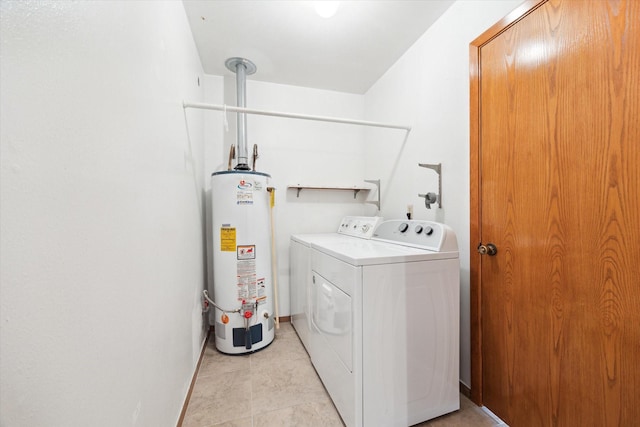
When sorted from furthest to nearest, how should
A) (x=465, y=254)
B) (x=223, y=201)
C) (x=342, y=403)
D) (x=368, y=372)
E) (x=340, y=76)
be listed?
(x=340, y=76), (x=223, y=201), (x=465, y=254), (x=342, y=403), (x=368, y=372)

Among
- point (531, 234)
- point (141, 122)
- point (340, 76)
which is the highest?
point (340, 76)

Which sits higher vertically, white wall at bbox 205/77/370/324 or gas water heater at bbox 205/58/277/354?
white wall at bbox 205/77/370/324

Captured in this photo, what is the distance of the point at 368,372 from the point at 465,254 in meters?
0.92

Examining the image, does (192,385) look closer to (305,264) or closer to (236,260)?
(236,260)

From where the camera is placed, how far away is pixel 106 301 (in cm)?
70

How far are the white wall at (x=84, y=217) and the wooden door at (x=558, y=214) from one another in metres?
1.67

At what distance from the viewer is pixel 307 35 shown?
199 cm

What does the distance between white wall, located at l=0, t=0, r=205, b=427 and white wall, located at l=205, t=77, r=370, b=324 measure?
1.33m

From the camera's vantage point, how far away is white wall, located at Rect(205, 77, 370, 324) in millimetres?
2566

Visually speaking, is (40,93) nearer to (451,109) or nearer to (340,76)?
(451,109)

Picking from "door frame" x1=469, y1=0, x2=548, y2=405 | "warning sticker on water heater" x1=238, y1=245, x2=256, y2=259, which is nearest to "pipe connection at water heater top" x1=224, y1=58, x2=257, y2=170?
"warning sticker on water heater" x1=238, y1=245, x2=256, y2=259

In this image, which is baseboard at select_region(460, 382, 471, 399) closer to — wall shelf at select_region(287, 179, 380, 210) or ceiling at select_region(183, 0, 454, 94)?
wall shelf at select_region(287, 179, 380, 210)

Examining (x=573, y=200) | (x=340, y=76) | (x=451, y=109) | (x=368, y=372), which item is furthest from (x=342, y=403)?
(x=340, y=76)

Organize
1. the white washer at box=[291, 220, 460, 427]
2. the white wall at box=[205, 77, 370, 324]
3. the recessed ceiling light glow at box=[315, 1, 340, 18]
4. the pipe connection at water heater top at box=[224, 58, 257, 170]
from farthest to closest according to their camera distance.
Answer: the white wall at box=[205, 77, 370, 324] → the pipe connection at water heater top at box=[224, 58, 257, 170] → the recessed ceiling light glow at box=[315, 1, 340, 18] → the white washer at box=[291, 220, 460, 427]
